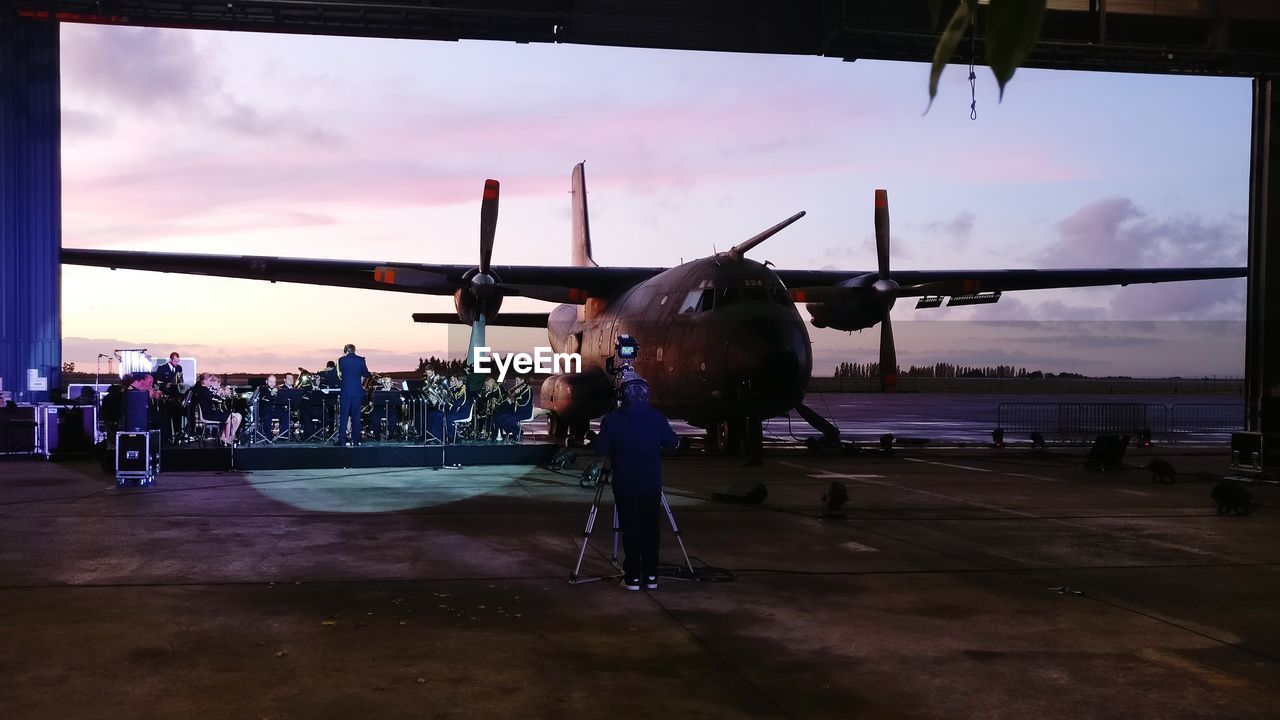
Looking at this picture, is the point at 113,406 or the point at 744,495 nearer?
the point at 744,495

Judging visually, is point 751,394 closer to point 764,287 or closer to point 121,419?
point 764,287

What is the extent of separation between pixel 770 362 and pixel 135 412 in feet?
31.3

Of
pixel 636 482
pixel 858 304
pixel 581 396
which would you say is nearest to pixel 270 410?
pixel 581 396

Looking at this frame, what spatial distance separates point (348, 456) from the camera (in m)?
17.6

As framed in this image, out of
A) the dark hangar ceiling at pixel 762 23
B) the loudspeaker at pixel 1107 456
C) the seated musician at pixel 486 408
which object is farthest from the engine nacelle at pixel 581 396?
the loudspeaker at pixel 1107 456

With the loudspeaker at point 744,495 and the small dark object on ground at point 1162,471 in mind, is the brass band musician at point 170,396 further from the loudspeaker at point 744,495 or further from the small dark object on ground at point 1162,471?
the small dark object on ground at point 1162,471

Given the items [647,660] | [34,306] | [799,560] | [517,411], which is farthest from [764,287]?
[34,306]

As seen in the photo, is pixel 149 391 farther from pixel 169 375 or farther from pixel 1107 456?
pixel 1107 456

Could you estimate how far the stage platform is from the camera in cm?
1692

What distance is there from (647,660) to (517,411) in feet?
44.3

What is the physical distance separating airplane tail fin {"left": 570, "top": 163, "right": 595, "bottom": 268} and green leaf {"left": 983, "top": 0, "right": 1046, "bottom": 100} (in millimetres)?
30352

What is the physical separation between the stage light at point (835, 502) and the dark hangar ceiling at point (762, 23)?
1041 centimetres

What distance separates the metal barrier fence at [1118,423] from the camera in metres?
29.3

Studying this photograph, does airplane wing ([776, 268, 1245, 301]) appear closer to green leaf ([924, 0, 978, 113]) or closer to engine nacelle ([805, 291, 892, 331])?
engine nacelle ([805, 291, 892, 331])
